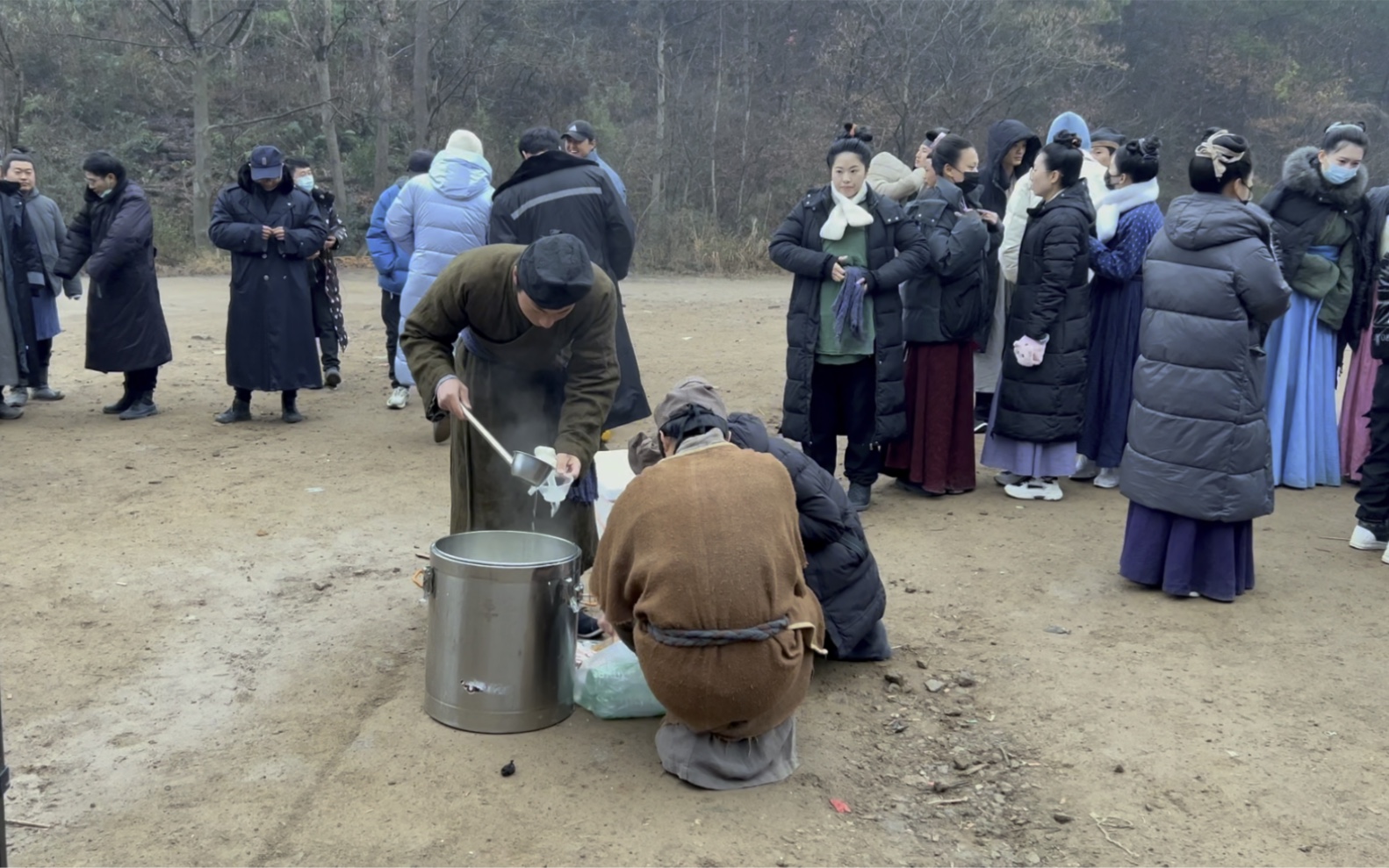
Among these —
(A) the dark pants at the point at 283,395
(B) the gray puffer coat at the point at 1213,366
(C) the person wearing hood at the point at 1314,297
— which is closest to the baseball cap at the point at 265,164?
(A) the dark pants at the point at 283,395

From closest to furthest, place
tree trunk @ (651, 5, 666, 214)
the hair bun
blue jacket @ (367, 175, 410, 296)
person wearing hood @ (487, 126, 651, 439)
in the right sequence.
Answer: person wearing hood @ (487, 126, 651, 439) < the hair bun < blue jacket @ (367, 175, 410, 296) < tree trunk @ (651, 5, 666, 214)

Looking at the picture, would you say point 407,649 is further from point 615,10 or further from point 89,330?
point 615,10

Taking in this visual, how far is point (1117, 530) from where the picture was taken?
6.31m

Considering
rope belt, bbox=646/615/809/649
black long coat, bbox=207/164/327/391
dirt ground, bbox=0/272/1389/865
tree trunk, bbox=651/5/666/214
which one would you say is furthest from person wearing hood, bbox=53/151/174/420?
tree trunk, bbox=651/5/666/214

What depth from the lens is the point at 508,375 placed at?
4.41m

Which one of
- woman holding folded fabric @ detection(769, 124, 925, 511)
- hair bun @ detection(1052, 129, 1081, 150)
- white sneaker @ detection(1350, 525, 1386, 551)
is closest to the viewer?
white sneaker @ detection(1350, 525, 1386, 551)

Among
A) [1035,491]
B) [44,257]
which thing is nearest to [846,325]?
[1035,491]

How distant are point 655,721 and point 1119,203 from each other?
4135mm

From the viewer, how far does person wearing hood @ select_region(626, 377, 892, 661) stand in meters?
4.00

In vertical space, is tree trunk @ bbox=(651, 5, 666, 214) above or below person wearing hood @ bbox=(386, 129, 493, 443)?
above

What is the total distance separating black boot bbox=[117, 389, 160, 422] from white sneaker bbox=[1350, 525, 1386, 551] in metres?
7.46

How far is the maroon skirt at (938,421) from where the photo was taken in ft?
22.0

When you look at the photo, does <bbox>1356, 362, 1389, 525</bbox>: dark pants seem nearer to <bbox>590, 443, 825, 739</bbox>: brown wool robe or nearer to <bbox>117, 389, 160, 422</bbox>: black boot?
<bbox>590, 443, 825, 739</bbox>: brown wool robe

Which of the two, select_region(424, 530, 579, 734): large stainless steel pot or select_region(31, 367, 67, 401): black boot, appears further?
select_region(31, 367, 67, 401): black boot
